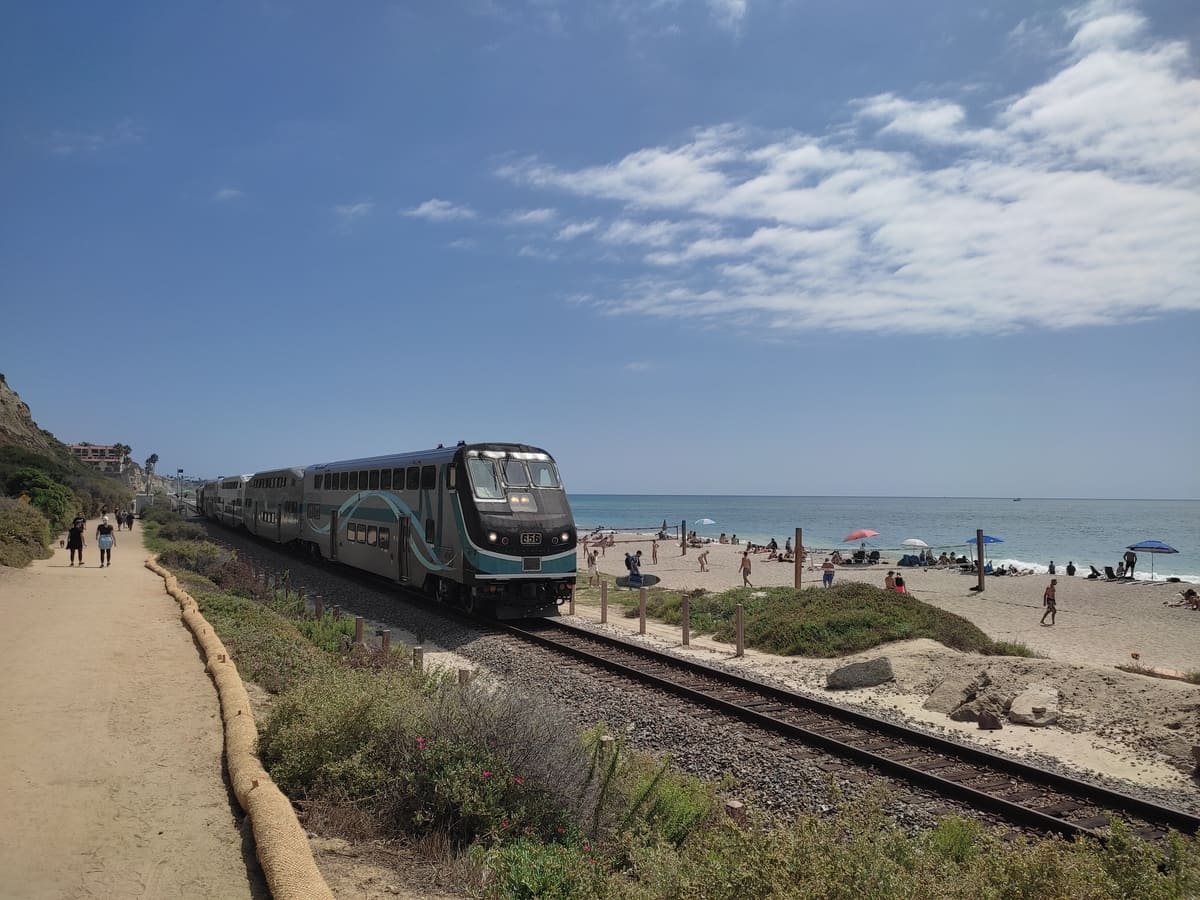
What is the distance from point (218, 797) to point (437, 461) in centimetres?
1140

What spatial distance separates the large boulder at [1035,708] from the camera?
34.0 feet

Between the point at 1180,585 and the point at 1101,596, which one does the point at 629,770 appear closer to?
the point at 1101,596

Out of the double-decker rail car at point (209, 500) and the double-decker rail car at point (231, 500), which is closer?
the double-decker rail car at point (231, 500)

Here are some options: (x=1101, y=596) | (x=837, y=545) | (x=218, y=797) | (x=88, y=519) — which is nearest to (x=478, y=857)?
(x=218, y=797)

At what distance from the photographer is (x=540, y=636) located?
50.3 ft

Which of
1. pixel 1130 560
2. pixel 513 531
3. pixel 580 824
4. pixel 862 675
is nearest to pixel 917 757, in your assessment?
pixel 862 675

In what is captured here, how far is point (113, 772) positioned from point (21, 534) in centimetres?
2284

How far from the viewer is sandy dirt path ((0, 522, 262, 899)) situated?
15.6ft

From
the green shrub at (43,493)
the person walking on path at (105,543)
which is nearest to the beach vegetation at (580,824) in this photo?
the person walking on path at (105,543)

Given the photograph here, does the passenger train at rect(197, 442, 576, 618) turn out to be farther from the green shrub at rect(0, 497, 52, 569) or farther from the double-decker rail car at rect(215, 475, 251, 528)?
the double-decker rail car at rect(215, 475, 251, 528)

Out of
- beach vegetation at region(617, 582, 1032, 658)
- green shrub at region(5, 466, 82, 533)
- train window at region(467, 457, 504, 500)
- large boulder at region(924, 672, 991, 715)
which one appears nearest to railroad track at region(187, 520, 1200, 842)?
large boulder at region(924, 672, 991, 715)

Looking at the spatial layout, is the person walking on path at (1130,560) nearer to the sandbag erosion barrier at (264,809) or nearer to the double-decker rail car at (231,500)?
the sandbag erosion barrier at (264,809)

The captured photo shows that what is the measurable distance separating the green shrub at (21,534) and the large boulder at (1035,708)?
78.3 ft

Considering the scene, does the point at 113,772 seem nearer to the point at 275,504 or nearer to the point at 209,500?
the point at 275,504
